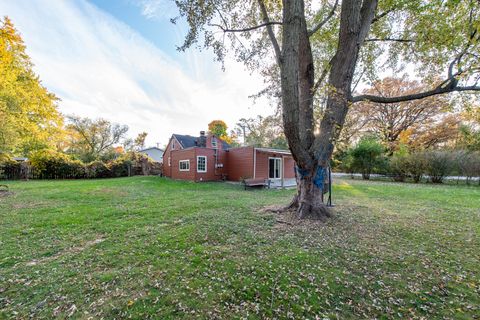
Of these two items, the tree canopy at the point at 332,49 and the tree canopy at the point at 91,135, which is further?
the tree canopy at the point at 91,135

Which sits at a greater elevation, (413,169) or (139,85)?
(139,85)

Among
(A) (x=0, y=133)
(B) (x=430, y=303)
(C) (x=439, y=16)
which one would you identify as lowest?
(B) (x=430, y=303)

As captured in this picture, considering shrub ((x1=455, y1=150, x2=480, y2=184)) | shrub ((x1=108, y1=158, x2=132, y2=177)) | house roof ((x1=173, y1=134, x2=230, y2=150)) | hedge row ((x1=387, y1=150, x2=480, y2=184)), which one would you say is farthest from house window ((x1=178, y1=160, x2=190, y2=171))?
shrub ((x1=455, y1=150, x2=480, y2=184))

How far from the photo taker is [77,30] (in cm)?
768

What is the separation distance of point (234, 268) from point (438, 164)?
19959mm

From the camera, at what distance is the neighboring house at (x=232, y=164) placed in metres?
15.8

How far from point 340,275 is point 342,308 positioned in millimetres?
684

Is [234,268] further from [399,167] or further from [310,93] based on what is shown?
[399,167]

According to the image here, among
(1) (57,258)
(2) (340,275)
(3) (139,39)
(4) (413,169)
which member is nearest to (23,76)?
(3) (139,39)

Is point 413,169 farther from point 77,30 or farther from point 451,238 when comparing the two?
point 77,30

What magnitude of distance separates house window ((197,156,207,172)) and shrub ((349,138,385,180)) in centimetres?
1524

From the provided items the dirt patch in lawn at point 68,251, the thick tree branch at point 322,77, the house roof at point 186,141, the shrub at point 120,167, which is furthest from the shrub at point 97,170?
the thick tree branch at point 322,77

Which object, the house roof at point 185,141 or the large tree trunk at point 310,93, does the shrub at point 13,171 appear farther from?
the large tree trunk at point 310,93

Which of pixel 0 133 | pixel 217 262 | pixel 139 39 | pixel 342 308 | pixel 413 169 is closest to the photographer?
pixel 342 308
